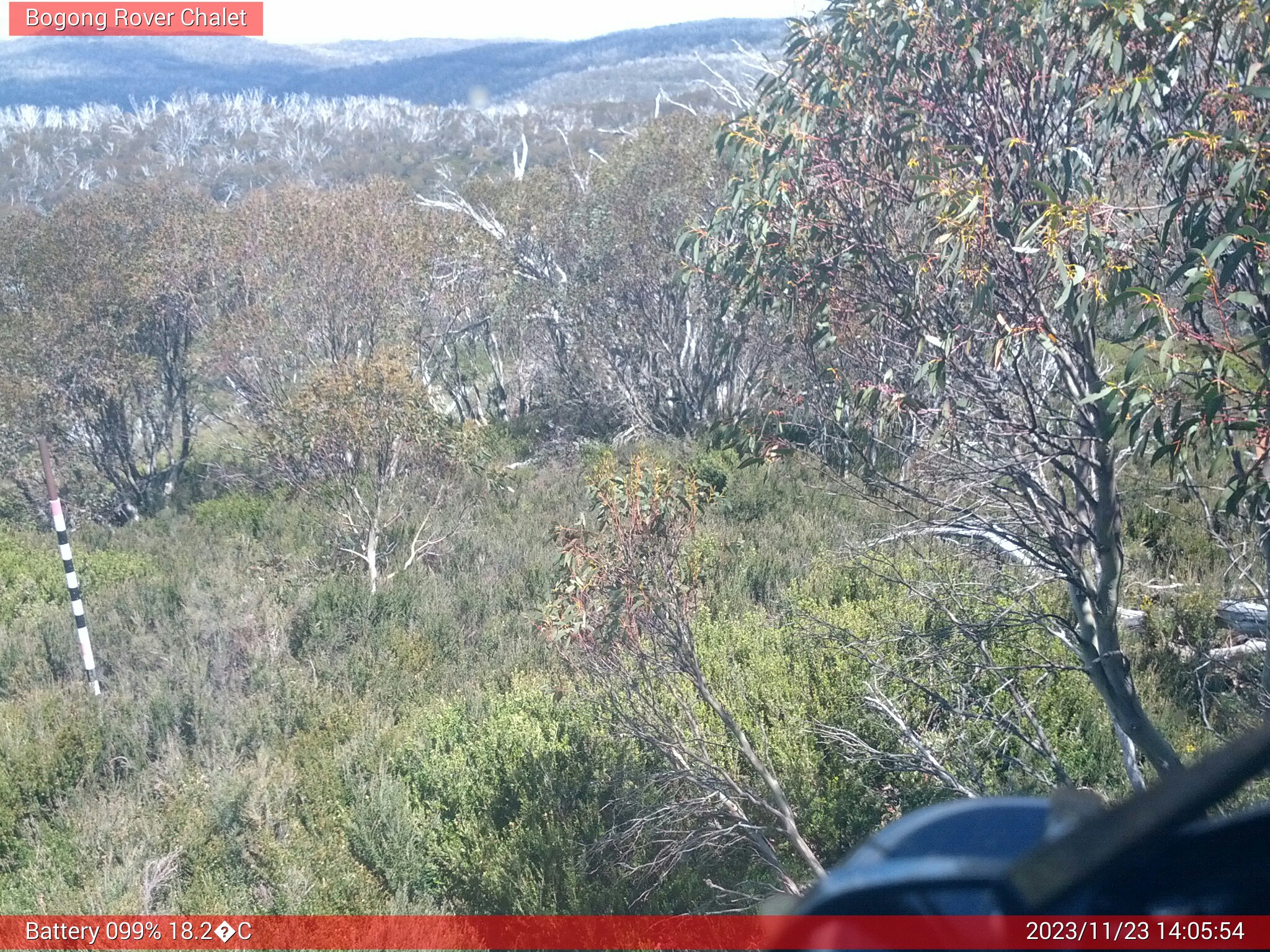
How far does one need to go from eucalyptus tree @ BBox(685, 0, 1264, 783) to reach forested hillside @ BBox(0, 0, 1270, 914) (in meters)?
0.03

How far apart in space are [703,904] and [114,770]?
3.97 metres

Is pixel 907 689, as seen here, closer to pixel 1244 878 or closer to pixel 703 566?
pixel 703 566

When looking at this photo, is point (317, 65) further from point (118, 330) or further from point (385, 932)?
point (385, 932)

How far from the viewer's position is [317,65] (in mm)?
78062

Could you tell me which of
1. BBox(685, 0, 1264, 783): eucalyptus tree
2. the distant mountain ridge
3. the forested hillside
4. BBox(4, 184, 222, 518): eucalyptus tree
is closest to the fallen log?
the forested hillside

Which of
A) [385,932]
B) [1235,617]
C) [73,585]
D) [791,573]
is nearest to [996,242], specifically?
[385,932]

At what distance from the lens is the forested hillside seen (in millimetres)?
3826

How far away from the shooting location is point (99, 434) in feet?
50.1

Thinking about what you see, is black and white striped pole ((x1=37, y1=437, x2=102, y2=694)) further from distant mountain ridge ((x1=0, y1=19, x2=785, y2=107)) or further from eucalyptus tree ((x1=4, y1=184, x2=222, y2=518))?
distant mountain ridge ((x1=0, y1=19, x2=785, y2=107))

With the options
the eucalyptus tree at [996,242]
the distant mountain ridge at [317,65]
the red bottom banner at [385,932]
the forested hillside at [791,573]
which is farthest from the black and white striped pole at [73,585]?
the distant mountain ridge at [317,65]

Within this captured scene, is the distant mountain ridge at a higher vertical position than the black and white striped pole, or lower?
higher

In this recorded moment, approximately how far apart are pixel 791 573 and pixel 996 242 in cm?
552

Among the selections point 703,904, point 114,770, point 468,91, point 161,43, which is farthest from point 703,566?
point 161,43

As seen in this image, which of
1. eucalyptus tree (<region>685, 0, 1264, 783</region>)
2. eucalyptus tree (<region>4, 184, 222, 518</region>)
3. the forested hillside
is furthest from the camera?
eucalyptus tree (<region>4, 184, 222, 518</region>)
